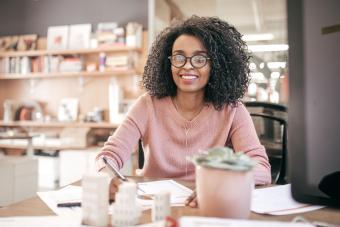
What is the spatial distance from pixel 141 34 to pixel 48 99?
158cm

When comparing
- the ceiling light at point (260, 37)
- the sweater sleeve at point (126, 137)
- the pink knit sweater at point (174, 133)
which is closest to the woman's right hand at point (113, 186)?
the sweater sleeve at point (126, 137)

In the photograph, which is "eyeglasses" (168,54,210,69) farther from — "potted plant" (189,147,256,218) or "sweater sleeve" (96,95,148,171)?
"potted plant" (189,147,256,218)

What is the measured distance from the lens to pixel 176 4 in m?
4.93

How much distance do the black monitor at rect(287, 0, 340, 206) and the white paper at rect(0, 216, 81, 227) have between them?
459 millimetres

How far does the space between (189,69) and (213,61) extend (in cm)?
12

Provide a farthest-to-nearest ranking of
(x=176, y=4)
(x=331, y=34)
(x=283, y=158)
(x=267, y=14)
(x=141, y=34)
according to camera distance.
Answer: (x=267, y=14), (x=176, y=4), (x=141, y=34), (x=283, y=158), (x=331, y=34)

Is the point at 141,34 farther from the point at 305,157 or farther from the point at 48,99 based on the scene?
the point at 305,157

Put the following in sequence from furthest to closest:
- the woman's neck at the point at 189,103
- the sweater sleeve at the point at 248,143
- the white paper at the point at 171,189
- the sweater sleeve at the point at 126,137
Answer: the woman's neck at the point at 189,103 → the sweater sleeve at the point at 126,137 → the sweater sleeve at the point at 248,143 → the white paper at the point at 171,189

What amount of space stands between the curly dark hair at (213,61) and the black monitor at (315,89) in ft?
2.54

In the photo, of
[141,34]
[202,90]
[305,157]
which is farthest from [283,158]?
[141,34]

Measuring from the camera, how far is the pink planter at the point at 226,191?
2.08 feet

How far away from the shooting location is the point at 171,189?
1017 mm

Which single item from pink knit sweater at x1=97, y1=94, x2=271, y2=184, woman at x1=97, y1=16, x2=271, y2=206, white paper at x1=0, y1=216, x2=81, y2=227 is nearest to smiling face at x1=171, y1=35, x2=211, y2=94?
woman at x1=97, y1=16, x2=271, y2=206

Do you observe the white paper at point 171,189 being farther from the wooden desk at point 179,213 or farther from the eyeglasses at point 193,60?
the eyeglasses at point 193,60
